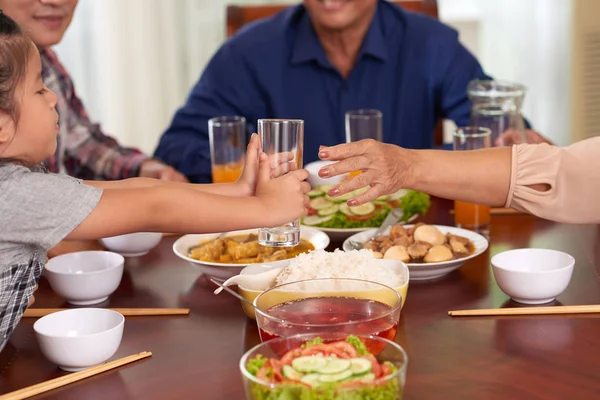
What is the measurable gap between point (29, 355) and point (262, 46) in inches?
74.1

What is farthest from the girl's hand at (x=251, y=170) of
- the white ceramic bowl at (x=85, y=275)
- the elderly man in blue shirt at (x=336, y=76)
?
the elderly man in blue shirt at (x=336, y=76)

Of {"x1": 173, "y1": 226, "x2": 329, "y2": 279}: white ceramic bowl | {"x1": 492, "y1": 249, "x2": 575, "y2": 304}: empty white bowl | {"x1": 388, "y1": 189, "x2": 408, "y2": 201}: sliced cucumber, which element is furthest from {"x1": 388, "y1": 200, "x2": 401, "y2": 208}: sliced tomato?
{"x1": 492, "y1": 249, "x2": 575, "y2": 304}: empty white bowl

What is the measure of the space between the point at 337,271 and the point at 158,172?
1.24 metres

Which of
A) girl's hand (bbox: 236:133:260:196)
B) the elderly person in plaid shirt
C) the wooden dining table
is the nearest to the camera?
the wooden dining table

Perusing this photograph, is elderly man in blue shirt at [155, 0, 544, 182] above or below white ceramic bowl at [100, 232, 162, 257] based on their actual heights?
above

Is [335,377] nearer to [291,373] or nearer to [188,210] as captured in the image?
[291,373]

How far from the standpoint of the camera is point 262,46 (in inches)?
120

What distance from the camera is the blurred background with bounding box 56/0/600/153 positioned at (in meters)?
4.03

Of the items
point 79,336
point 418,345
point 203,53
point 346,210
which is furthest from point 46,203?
point 203,53

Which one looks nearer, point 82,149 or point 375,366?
point 375,366

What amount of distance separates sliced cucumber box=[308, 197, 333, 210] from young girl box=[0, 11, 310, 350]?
1.83 feet

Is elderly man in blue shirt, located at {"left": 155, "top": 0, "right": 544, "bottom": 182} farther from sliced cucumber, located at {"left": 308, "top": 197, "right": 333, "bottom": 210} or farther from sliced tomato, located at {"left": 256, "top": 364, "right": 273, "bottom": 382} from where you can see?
sliced tomato, located at {"left": 256, "top": 364, "right": 273, "bottom": 382}

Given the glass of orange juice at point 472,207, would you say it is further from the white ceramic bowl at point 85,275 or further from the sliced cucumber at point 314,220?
the white ceramic bowl at point 85,275

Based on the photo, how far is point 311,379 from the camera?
946mm
